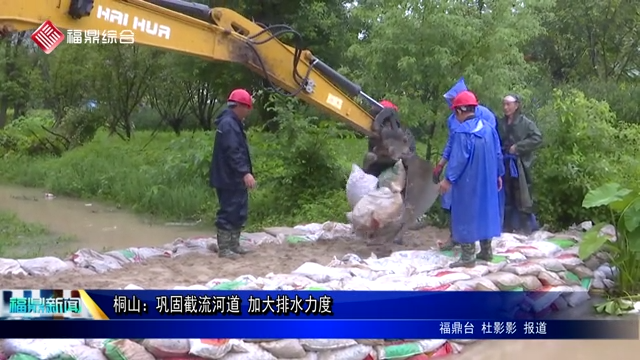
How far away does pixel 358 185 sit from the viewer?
16.3ft

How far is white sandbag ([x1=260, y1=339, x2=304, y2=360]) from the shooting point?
3287mm

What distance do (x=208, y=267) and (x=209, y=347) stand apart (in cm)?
120

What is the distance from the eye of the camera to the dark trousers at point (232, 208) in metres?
4.65

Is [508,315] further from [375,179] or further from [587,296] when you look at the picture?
[375,179]

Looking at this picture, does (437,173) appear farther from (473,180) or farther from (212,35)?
(212,35)

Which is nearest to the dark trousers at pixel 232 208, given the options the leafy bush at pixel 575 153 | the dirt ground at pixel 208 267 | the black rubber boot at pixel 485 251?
the dirt ground at pixel 208 267

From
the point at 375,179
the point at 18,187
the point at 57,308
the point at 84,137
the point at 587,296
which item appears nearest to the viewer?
the point at 57,308

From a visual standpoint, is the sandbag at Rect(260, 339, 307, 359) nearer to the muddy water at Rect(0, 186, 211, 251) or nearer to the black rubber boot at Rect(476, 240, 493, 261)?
the black rubber boot at Rect(476, 240, 493, 261)

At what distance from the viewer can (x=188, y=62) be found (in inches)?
173

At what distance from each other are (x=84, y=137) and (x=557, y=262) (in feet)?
9.30

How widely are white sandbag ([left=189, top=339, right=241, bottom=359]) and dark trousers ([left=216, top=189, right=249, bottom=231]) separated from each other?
1533mm

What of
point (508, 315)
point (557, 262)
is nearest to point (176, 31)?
point (508, 315)

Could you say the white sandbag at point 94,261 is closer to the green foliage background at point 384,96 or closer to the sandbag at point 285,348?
the green foliage background at point 384,96

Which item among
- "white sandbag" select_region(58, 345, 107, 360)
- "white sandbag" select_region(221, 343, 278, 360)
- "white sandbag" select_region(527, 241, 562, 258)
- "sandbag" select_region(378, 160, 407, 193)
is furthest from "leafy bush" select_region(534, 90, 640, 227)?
"white sandbag" select_region(58, 345, 107, 360)
